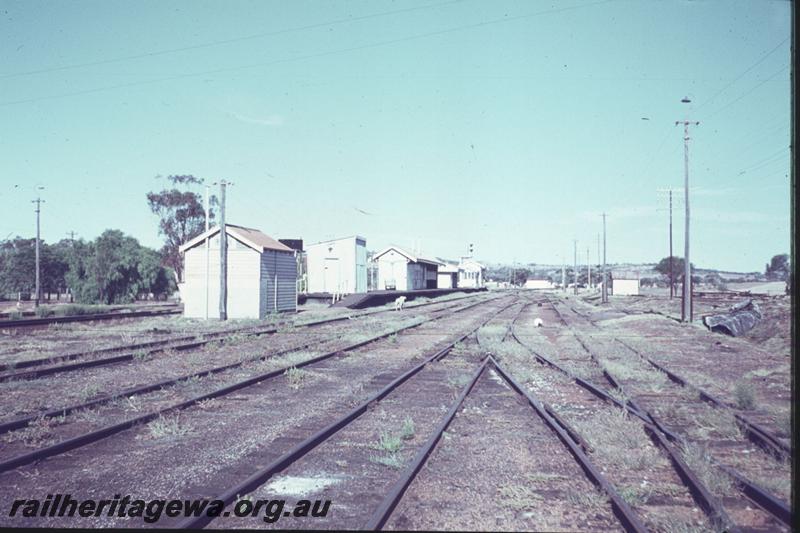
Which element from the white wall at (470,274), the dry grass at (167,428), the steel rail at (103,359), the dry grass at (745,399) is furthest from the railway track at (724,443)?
the white wall at (470,274)

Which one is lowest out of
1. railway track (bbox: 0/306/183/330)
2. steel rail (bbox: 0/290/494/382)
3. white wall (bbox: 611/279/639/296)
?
railway track (bbox: 0/306/183/330)

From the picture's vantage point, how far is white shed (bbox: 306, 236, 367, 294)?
157 ft

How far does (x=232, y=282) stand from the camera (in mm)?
29734

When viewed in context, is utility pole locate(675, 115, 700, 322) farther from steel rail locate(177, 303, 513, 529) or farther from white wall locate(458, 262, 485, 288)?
white wall locate(458, 262, 485, 288)

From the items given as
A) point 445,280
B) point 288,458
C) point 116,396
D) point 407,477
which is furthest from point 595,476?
point 445,280

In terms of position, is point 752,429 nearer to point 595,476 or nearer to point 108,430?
point 595,476

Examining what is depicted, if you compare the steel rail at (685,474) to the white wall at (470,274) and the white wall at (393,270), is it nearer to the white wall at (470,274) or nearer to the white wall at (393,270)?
the white wall at (393,270)

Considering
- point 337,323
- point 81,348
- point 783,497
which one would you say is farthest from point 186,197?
point 783,497

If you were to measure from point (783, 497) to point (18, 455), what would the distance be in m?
7.52

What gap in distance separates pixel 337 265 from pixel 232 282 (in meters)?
18.7

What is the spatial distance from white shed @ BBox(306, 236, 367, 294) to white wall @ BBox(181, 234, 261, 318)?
57.9 feet

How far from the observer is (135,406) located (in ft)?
29.0

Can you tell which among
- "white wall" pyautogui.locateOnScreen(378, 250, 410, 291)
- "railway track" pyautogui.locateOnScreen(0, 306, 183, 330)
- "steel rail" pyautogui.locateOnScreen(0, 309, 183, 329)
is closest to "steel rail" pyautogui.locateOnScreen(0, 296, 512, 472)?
"railway track" pyautogui.locateOnScreen(0, 306, 183, 330)

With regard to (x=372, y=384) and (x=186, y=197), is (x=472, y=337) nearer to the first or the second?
(x=372, y=384)
